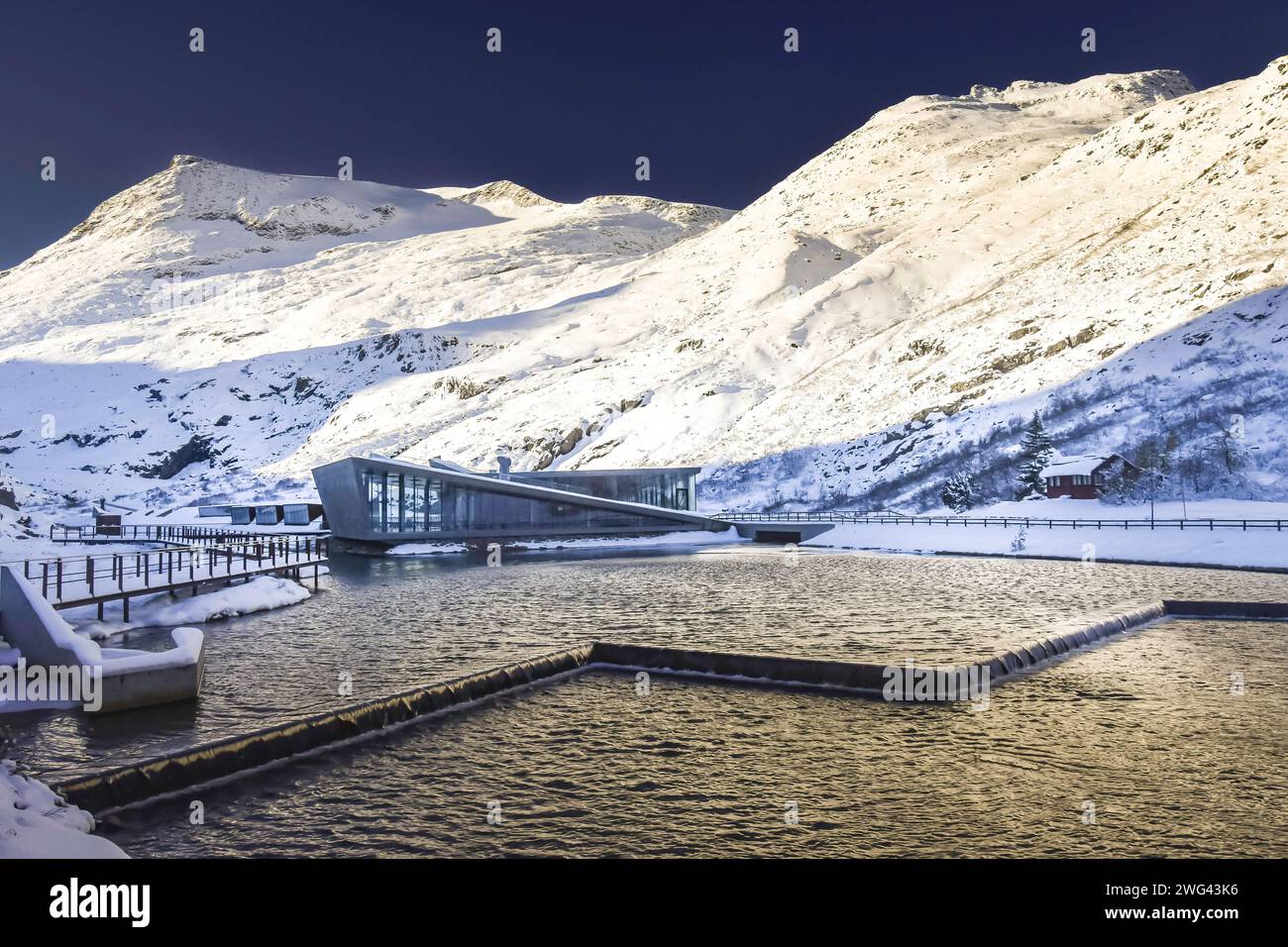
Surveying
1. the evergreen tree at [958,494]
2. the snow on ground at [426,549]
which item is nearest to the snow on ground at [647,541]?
the snow on ground at [426,549]


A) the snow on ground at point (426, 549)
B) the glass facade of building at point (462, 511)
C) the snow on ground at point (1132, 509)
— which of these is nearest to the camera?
the snow on ground at point (1132, 509)

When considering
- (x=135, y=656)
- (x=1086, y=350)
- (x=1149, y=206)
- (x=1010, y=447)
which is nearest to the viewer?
(x=135, y=656)

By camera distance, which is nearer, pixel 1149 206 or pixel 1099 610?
pixel 1099 610

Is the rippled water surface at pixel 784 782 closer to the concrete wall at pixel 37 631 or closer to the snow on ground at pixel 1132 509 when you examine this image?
the concrete wall at pixel 37 631

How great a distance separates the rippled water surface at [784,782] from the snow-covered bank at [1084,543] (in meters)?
28.6

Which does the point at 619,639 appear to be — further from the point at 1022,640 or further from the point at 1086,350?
the point at 1086,350

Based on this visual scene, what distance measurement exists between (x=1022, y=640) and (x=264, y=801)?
17.6 meters

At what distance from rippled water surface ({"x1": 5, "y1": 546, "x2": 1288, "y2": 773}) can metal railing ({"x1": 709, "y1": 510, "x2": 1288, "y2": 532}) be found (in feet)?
29.5

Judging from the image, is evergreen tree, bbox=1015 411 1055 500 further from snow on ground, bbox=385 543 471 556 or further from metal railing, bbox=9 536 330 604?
metal railing, bbox=9 536 330 604

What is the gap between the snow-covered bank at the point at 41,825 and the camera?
9.04 meters

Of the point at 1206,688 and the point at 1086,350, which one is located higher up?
the point at 1086,350

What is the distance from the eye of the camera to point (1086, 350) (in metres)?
104

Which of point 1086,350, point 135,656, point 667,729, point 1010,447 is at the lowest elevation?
point 667,729
